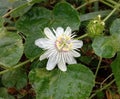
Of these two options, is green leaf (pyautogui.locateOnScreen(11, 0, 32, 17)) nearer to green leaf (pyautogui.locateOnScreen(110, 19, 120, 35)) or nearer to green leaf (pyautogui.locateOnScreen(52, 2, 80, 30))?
green leaf (pyautogui.locateOnScreen(52, 2, 80, 30))

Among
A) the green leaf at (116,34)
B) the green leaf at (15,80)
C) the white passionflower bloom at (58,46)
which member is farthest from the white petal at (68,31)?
the green leaf at (15,80)

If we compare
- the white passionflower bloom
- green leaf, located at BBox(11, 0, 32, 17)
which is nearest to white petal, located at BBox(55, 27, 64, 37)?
the white passionflower bloom

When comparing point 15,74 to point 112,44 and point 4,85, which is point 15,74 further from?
point 112,44

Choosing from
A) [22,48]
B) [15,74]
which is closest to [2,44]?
[22,48]

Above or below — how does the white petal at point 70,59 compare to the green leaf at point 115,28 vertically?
below

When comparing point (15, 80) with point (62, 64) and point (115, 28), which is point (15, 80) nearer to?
point (62, 64)

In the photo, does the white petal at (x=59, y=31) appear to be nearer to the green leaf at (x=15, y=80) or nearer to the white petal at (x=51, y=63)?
the white petal at (x=51, y=63)
